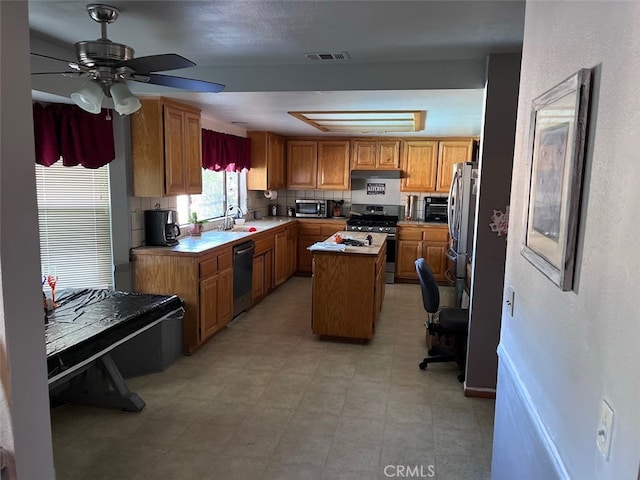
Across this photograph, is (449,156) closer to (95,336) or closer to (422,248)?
(422,248)

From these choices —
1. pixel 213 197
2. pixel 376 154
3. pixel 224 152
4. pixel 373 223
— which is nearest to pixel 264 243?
pixel 213 197

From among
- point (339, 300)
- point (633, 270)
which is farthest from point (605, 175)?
point (339, 300)

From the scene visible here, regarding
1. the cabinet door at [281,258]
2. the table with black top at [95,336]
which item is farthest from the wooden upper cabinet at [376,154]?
the table with black top at [95,336]

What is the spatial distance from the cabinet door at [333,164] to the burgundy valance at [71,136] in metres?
3.82

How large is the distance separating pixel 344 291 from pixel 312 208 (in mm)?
3160

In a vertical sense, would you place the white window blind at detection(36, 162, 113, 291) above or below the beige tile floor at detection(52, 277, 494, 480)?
above

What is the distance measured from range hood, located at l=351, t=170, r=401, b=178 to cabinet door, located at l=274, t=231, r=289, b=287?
60.7 inches

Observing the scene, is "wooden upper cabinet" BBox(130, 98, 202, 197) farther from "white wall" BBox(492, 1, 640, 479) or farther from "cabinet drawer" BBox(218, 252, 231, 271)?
"white wall" BBox(492, 1, 640, 479)

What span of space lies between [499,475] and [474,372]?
4.59ft

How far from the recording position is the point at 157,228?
13.6 ft

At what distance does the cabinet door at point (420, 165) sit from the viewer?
22.3 feet

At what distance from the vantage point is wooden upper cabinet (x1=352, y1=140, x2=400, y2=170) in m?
6.92

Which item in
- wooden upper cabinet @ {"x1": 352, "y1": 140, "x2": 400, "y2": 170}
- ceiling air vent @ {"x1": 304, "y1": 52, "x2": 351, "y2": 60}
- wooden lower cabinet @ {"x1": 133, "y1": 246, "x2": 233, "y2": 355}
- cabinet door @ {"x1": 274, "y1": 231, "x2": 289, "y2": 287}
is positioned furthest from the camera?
wooden upper cabinet @ {"x1": 352, "y1": 140, "x2": 400, "y2": 170}

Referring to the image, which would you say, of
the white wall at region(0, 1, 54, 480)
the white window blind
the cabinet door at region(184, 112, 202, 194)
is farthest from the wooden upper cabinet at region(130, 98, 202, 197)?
the white wall at region(0, 1, 54, 480)
